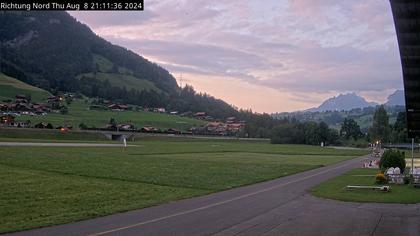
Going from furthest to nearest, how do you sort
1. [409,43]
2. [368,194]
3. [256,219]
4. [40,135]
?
[40,135] < [368,194] < [256,219] < [409,43]

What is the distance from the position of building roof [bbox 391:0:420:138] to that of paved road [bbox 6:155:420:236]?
176 inches

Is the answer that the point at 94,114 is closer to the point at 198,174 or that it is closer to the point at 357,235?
the point at 198,174

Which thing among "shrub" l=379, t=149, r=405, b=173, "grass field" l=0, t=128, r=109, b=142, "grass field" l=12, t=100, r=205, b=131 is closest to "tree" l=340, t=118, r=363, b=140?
"grass field" l=12, t=100, r=205, b=131

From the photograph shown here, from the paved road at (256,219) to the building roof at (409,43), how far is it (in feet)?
14.7

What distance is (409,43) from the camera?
14.3 m

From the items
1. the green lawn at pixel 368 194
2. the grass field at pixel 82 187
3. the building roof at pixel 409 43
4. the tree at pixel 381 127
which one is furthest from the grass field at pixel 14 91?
the building roof at pixel 409 43

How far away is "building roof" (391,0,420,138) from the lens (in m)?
11.4

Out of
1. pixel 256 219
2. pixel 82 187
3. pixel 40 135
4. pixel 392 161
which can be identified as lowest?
pixel 256 219

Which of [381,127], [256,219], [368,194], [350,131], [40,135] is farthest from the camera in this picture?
[350,131]

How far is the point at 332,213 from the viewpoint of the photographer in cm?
1872

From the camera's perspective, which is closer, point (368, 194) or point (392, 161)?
point (368, 194)

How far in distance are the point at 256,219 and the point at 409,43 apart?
701cm

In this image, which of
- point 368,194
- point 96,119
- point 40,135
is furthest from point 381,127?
point 368,194

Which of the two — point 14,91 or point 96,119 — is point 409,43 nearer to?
point 96,119
